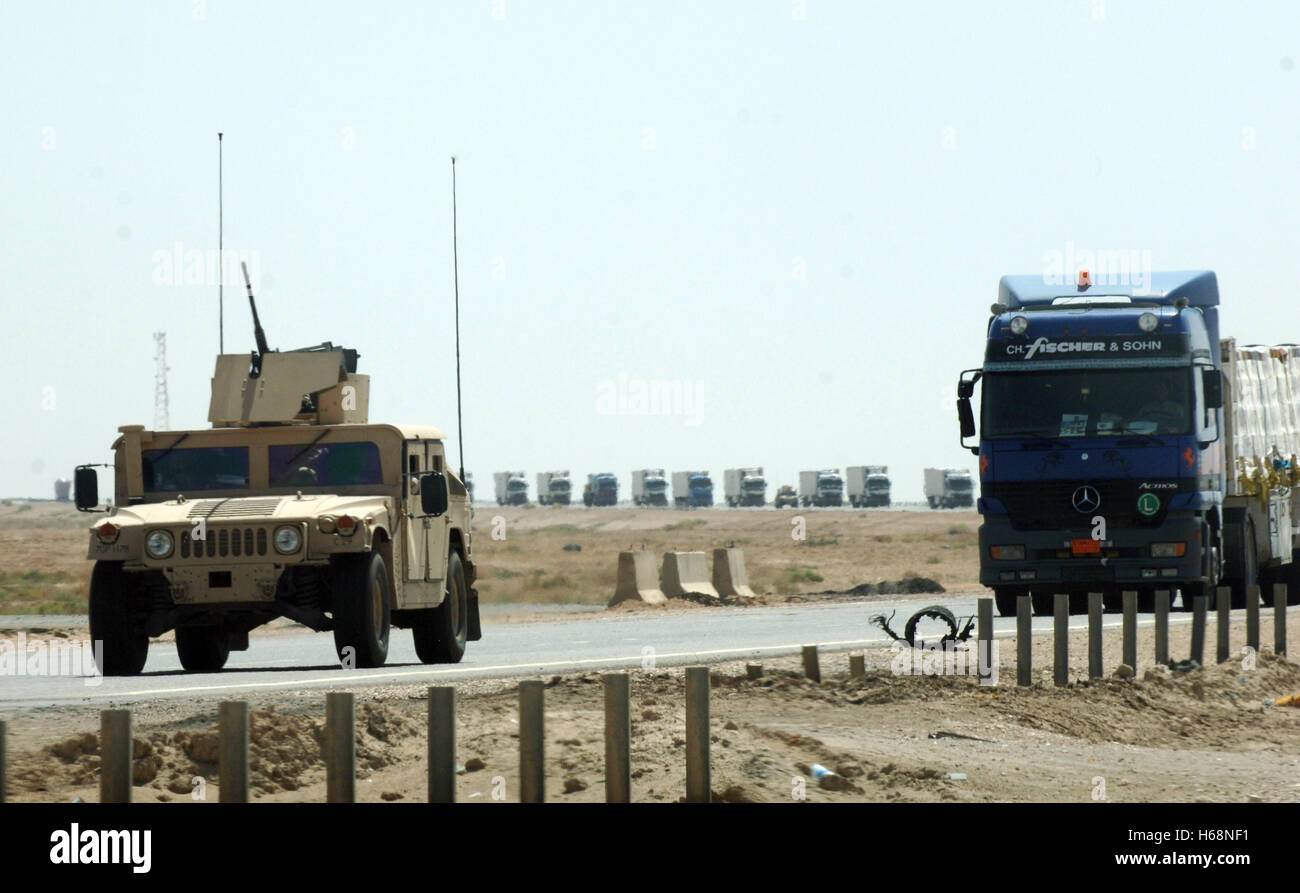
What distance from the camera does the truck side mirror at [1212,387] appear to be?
2372 cm

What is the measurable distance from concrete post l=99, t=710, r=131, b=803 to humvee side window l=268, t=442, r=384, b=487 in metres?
10.0

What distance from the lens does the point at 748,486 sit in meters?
133

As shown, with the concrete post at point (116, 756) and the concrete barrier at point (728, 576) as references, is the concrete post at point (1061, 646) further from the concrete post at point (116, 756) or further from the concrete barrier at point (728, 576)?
the concrete barrier at point (728, 576)

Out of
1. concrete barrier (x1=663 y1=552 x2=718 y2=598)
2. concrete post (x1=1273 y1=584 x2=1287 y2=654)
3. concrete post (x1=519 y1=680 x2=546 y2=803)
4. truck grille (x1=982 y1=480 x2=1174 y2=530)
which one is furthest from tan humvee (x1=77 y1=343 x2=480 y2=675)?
concrete barrier (x1=663 y1=552 x2=718 y2=598)

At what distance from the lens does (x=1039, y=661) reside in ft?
70.4

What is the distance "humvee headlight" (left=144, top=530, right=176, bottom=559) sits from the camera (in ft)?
58.4

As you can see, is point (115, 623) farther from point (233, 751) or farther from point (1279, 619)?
point (1279, 619)

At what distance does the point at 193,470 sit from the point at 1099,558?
11.0m

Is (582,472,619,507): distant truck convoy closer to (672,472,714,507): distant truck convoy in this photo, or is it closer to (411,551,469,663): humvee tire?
(672,472,714,507): distant truck convoy

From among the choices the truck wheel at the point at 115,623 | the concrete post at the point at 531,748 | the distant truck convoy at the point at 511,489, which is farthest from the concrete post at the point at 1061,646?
the distant truck convoy at the point at 511,489

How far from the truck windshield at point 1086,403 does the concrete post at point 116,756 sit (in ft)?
53.1

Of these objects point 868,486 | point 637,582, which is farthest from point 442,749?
point 868,486
